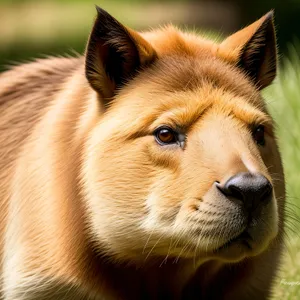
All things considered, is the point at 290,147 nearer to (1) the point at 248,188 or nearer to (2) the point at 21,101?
(2) the point at 21,101

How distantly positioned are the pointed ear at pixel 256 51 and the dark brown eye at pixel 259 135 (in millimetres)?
323

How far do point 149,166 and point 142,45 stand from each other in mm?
577

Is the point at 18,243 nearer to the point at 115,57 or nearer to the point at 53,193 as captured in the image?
the point at 53,193

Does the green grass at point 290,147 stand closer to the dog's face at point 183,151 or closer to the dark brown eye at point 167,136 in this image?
the dog's face at point 183,151

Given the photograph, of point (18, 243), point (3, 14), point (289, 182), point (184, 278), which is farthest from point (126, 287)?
point (3, 14)

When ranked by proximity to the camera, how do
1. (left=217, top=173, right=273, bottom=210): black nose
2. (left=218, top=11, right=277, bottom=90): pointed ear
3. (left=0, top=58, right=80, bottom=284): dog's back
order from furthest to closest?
(left=0, top=58, right=80, bottom=284): dog's back < (left=218, top=11, right=277, bottom=90): pointed ear < (left=217, top=173, right=273, bottom=210): black nose

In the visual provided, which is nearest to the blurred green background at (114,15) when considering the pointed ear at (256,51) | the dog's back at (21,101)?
the dog's back at (21,101)

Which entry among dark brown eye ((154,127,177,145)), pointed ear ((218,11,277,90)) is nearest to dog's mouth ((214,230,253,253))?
dark brown eye ((154,127,177,145))

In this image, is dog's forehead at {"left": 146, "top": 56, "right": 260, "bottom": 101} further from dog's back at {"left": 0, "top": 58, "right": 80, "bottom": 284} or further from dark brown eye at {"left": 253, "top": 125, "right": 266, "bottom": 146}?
dog's back at {"left": 0, "top": 58, "right": 80, "bottom": 284}

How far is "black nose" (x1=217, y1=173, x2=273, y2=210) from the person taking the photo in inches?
161

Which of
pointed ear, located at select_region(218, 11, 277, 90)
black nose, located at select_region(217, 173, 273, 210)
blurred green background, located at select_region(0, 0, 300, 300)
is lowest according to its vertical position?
blurred green background, located at select_region(0, 0, 300, 300)

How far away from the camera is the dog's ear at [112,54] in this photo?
4520 millimetres

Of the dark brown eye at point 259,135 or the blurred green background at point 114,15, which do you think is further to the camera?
the blurred green background at point 114,15

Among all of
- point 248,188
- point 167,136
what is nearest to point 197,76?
point 167,136
